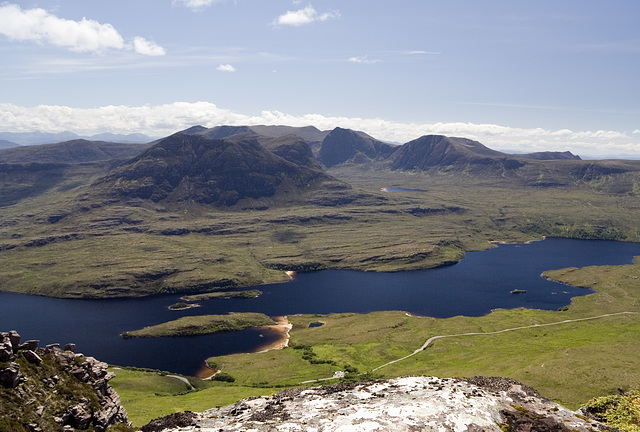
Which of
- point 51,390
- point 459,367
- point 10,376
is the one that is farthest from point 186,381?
point 10,376

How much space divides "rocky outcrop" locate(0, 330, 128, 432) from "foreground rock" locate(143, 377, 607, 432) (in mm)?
8555

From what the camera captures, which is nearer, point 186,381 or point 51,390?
point 51,390

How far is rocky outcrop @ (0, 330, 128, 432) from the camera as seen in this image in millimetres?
53781

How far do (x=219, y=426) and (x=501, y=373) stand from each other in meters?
105

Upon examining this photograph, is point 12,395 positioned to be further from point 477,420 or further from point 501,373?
point 501,373

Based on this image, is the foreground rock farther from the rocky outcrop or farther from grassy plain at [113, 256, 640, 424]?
grassy plain at [113, 256, 640, 424]

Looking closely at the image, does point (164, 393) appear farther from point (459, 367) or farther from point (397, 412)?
point (397, 412)

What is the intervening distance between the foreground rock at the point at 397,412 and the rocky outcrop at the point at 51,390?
28.1ft

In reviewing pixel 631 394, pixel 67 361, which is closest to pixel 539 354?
pixel 631 394

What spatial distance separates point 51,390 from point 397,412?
154ft

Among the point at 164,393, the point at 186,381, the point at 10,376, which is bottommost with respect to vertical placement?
the point at 186,381

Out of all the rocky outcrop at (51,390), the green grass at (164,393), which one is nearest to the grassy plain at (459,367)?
the green grass at (164,393)

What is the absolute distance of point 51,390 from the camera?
195 ft

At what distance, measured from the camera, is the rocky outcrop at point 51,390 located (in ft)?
176
